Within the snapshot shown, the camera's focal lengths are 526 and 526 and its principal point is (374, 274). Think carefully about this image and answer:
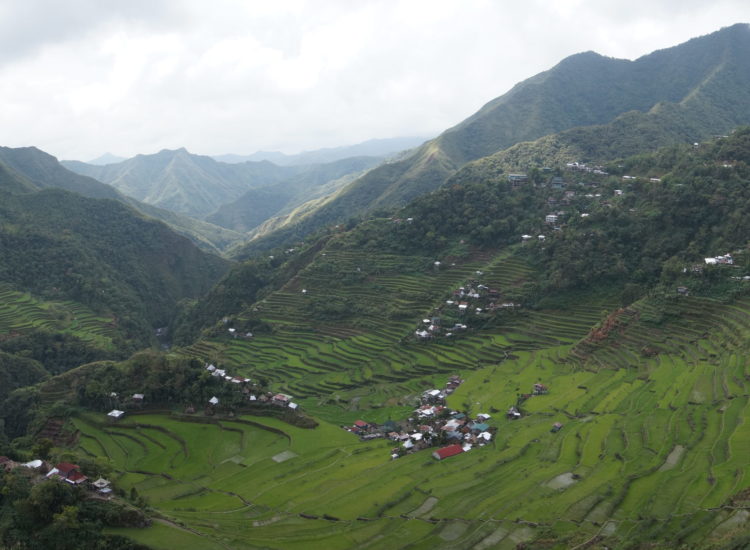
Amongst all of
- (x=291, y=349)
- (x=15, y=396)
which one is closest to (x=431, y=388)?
(x=291, y=349)

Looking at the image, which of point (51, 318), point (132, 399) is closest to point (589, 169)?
point (132, 399)

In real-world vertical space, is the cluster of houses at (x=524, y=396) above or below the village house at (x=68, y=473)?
below

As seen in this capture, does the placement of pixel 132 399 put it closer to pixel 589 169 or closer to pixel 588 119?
pixel 589 169

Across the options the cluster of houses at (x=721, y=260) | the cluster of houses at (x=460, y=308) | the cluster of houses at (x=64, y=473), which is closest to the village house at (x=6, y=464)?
the cluster of houses at (x=64, y=473)

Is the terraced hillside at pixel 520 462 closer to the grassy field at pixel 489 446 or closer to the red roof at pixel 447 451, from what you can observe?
the grassy field at pixel 489 446

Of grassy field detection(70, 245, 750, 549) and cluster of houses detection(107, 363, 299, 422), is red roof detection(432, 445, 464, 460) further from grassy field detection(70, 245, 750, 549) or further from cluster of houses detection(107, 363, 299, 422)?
cluster of houses detection(107, 363, 299, 422)

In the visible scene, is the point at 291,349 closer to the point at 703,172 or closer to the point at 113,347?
the point at 113,347

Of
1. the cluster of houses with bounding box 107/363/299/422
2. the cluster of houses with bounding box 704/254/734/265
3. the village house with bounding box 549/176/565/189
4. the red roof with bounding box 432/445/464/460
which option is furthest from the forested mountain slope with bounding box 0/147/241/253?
the red roof with bounding box 432/445/464/460
